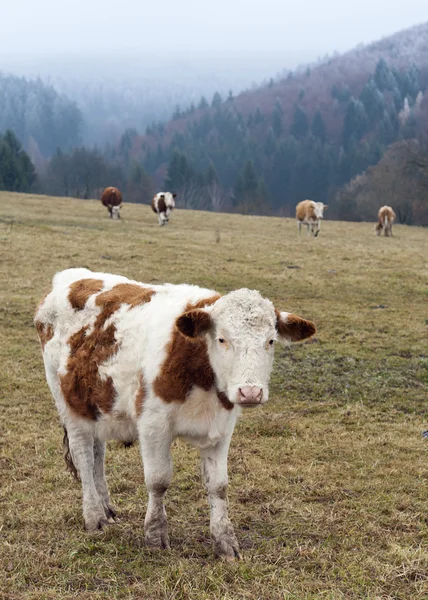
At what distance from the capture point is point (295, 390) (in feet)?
35.1

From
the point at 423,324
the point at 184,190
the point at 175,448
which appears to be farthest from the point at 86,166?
the point at 175,448

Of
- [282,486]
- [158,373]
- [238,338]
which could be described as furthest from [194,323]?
[282,486]

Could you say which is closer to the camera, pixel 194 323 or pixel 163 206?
pixel 194 323

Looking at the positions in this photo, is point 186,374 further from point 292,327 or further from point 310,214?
point 310,214

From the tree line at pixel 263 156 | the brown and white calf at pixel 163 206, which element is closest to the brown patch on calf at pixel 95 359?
the brown and white calf at pixel 163 206

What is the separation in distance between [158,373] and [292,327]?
122 cm

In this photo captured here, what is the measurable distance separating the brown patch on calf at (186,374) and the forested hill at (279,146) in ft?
296

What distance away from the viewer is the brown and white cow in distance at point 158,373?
16.6 ft

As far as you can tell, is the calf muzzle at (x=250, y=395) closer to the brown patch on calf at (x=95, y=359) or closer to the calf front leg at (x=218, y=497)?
the calf front leg at (x=218, y=497)

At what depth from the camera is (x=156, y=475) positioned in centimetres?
541

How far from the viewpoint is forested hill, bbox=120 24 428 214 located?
345ft

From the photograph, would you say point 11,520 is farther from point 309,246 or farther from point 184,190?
point 184,190

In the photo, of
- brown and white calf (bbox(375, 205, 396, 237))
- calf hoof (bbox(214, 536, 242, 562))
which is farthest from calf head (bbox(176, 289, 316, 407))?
brown and white calf (bbox(375, 205, 396, 237))

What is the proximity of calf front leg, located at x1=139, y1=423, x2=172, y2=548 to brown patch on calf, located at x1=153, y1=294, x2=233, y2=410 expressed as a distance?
0.33 meters
